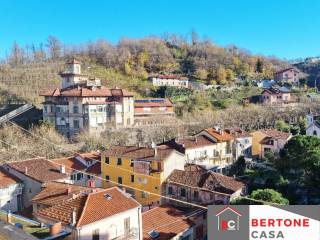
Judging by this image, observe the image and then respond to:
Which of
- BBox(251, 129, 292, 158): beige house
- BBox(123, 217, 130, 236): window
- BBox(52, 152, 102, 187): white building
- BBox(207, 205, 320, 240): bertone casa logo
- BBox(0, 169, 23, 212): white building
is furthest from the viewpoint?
BBox(251, 129, 292, 158): beige house

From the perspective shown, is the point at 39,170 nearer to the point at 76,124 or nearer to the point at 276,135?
the point at 76,124

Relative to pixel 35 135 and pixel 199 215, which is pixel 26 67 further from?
pixel 199 215

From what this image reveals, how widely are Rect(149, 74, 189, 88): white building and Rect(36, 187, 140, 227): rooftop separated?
50.2 metres

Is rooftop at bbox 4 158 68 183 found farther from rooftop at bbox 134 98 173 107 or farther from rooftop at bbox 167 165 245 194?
rooftop at bbox 134 98 173 107

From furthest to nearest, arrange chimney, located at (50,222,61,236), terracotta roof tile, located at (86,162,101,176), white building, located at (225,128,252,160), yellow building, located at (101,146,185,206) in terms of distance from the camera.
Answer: white building, located at (225,128,252,160) < terracotta roof tile, located at (86,162,101,176) < yellow building, located at (101,146,185,206) < chimney, located at (50,222,61,236)

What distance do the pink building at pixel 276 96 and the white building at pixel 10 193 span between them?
43382 mm

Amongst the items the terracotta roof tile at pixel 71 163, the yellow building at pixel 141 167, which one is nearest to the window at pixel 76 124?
the terracotta roof tile at pixel 71 163

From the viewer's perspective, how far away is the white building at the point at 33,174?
887 inches

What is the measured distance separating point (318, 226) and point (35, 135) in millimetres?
35167

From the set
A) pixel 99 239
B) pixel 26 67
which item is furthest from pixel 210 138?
pixel 26 67

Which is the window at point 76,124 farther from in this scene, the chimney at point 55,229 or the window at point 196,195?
the chimney at point 55,229

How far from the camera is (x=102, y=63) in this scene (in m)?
76.2

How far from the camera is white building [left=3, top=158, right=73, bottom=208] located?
22534mm

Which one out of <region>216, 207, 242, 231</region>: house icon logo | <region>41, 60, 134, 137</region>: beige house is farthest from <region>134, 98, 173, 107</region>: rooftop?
<region>216, 207, 242, 231</region>: house icon logo
